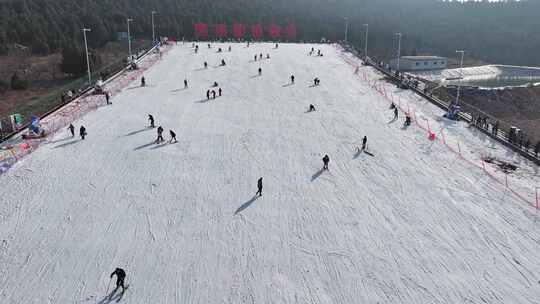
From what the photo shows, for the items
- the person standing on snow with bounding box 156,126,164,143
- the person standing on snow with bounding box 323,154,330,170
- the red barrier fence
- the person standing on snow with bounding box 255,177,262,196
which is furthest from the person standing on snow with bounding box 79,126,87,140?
the red barrier fence

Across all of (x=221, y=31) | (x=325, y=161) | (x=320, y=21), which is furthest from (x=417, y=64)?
(x=325, y=161)

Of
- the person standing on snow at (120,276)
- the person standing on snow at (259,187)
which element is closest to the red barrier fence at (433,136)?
the person standing on snow at (259,187)

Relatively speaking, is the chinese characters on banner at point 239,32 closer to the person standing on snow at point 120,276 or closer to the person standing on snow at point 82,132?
the person standing on snow at point 82,132

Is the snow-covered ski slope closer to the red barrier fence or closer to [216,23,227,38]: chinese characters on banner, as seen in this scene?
the red barrier fence

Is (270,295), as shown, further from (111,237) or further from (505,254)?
(505,254)

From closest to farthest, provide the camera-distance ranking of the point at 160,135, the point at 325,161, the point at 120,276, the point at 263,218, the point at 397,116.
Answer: the point at 120,276 < the point at 263,218 < the point at 325,161 < the point at 160,135 < the point at 397,116

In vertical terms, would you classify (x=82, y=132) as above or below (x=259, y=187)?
above

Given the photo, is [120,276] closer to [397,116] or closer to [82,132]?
[82,132]
